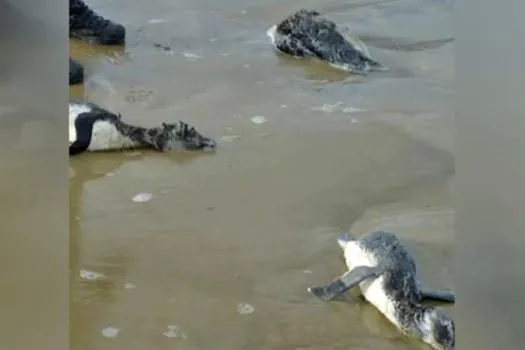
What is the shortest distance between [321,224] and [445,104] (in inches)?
33.3

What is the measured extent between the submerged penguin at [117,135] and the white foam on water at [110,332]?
2.60ft

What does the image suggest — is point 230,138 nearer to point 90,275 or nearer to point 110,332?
point 90,275

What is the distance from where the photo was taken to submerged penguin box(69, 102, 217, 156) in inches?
85.7

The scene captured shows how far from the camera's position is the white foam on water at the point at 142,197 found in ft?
6.37

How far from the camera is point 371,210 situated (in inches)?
76.8

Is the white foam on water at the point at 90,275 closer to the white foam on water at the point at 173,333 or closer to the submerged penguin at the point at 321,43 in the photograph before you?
the white foam on water at the point at 173,333

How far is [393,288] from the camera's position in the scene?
1.56 m

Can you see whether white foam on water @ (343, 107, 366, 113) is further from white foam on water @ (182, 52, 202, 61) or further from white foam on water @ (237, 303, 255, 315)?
white foam on water @ (237, 303, 255, 315)

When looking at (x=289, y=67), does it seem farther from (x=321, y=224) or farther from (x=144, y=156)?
(x=321, y=224)

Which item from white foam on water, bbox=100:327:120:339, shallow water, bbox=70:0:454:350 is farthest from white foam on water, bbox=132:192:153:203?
white foam on water, bbox=100:327:120:339

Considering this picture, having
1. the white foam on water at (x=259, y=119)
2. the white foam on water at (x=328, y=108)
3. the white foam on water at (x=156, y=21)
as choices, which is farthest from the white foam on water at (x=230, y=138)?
the white foam on water at (x=156, y=21)

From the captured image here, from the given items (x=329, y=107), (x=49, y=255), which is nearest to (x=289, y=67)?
(x=329, y=107)

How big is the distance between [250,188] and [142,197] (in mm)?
248

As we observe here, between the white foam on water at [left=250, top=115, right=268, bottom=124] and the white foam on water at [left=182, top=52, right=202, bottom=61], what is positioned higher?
the white foam on water at [left=182, top=52, right=202, bottom=61]
